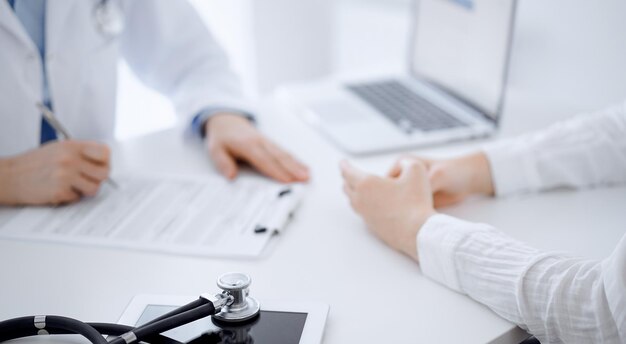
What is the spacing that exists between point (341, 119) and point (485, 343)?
69cm

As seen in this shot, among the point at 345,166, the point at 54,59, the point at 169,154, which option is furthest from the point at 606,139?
the point at 54,59

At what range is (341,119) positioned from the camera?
1327mm

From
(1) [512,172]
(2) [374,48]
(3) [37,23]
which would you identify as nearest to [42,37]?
(3) [37,23]

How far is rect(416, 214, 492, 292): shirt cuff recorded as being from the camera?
2.61 ft

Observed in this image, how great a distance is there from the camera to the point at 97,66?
A: 1310mm

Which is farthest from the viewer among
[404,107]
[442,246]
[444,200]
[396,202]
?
[404,107]

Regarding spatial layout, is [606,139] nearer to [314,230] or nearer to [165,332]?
[314,230]

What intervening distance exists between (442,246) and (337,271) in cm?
13

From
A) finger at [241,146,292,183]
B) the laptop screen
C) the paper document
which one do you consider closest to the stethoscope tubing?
the paper document

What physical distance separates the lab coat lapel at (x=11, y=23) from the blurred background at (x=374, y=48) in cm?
33

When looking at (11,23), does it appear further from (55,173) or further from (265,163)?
(265,163)

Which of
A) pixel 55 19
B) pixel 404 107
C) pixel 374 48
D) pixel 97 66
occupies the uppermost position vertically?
pixel 55 19

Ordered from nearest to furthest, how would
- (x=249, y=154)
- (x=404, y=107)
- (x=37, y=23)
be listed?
(x=249, y=154) → (x=37, y=23) → (x=404, y=107)

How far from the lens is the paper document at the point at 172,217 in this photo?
90 centimetres
